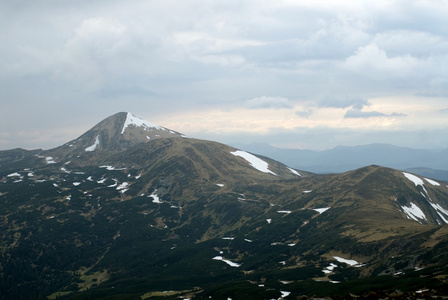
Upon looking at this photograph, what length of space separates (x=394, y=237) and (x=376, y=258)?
16798mm

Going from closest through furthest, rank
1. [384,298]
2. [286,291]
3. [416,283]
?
1. [384,298]
2. [416,283]
3. [286,291]

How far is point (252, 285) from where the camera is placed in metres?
176

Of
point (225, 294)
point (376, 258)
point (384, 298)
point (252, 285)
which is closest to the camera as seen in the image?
point (384, 298)

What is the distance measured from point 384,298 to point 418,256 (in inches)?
3227

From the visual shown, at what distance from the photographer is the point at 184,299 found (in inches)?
6732

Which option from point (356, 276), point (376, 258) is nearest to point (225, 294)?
point (356, 276)

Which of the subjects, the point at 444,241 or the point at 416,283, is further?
the point at 444,241

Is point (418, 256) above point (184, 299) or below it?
above

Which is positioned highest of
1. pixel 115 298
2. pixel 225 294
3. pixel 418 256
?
pixel 418 256

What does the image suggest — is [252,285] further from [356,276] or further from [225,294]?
[356,276]

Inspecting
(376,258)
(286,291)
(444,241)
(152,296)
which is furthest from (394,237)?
(152,296)

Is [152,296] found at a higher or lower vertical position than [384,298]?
lower

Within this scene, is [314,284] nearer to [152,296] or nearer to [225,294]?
[225,294]

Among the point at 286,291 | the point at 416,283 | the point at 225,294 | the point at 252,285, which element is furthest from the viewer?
the point at 252,285
